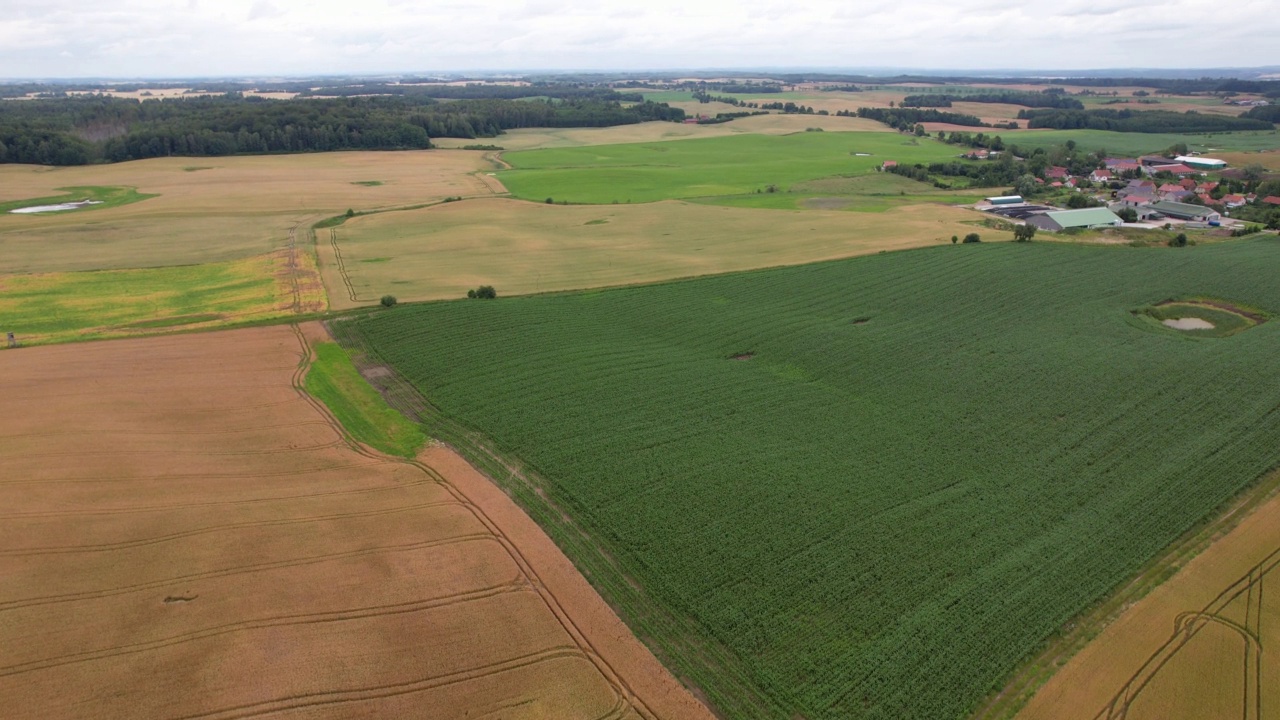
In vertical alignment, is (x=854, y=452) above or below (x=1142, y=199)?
below

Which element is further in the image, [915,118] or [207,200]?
[915,118]

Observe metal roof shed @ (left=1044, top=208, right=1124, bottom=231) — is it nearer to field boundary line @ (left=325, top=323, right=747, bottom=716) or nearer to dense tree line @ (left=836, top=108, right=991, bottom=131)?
field boundary line @ (left=325, top=323, right=747, bottom=716)

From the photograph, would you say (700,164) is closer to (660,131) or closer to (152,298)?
(660,131)

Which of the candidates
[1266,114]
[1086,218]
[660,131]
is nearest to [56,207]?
[660,131]

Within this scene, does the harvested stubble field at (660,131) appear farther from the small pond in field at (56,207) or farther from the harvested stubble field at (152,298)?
the harvested stubble field at (152,298)

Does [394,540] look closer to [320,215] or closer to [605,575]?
[605,575]

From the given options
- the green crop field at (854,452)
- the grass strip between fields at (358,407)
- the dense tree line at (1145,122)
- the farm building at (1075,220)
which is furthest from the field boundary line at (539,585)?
the dense tree line at (1145,122)
